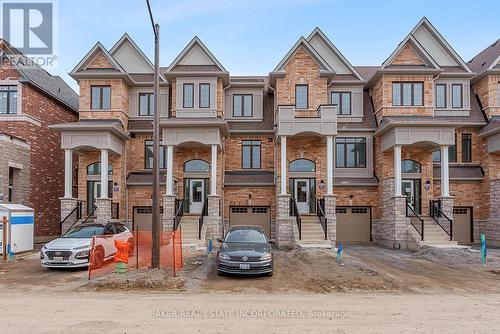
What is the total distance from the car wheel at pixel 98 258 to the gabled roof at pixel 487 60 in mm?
21961

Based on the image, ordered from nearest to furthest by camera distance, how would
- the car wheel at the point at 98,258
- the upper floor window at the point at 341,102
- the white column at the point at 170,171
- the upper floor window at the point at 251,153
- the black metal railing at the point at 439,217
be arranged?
the car wheel at the point at 98,258
the black metal railing at the point at 439,217
the white column at the point at 170,171
the upper floor window at the point at 251,153
the upper floor window at the point at 341,102

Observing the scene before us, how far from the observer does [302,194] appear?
74.4 feet

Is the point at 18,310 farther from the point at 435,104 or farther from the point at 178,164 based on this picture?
the point at 435,104

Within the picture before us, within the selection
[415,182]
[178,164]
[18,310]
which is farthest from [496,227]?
[18,310]

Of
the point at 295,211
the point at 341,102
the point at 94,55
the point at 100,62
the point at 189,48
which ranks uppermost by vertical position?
the point at 189,48

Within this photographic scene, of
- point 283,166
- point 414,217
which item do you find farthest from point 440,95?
point 283,166

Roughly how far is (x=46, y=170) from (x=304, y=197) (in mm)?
15025

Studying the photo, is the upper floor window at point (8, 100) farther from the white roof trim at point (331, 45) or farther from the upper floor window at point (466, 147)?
the upper floor window at point (466, 147)

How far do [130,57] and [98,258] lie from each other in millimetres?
15083

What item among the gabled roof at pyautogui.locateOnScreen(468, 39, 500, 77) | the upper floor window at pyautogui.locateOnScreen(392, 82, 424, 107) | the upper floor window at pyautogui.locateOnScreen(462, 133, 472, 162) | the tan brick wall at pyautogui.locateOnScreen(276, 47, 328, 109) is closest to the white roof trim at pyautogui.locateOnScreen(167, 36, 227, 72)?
the tan brick wall at pyautogui.locateOnScreen(276, 47, 328, 109)

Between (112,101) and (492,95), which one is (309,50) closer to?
(492,95)

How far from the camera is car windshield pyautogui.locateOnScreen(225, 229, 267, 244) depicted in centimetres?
1354

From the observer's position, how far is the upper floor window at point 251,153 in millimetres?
23734

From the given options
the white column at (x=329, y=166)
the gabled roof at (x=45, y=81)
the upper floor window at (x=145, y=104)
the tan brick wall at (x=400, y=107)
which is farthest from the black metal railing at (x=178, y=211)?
the tan brick wall at (x=400, y=107)
